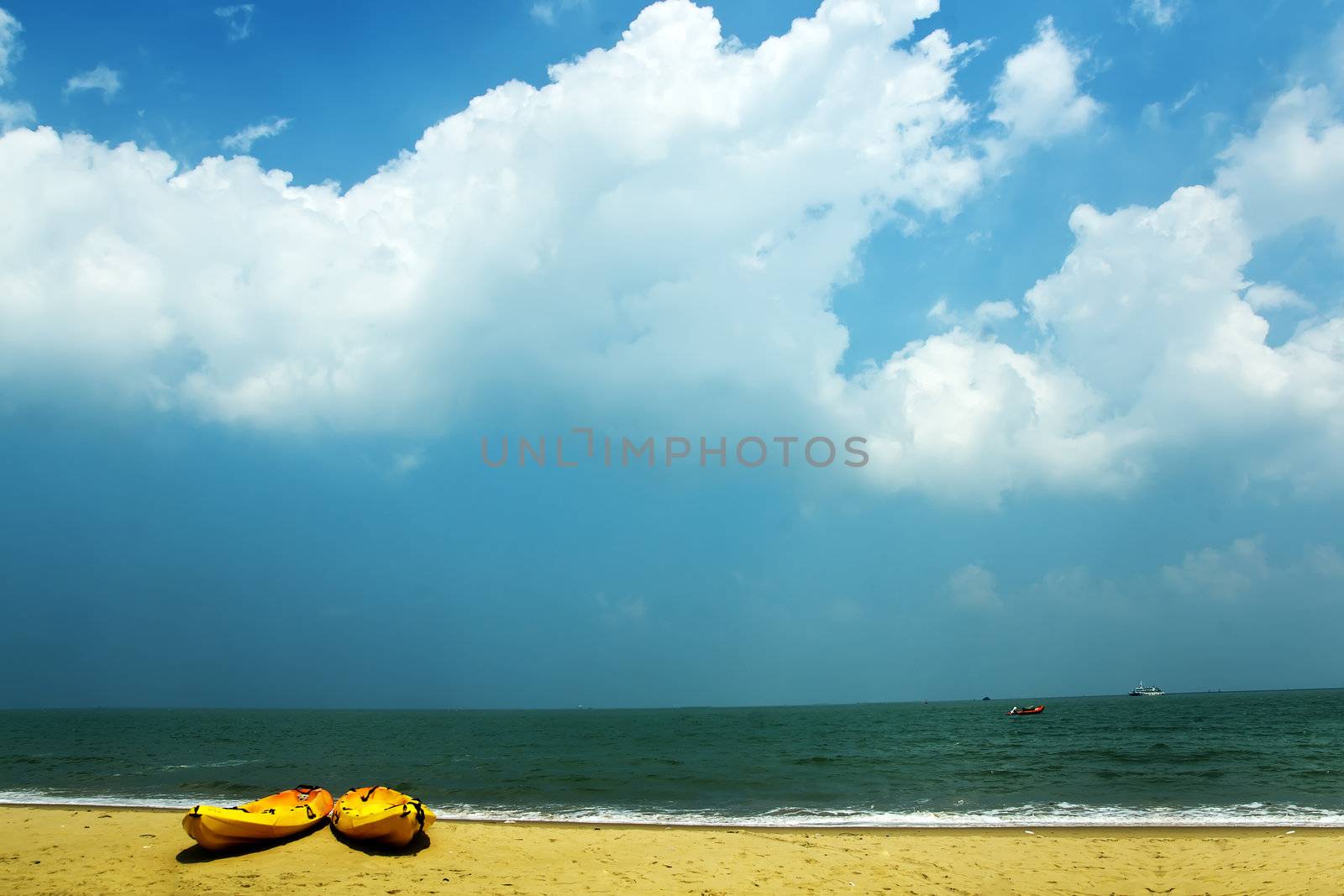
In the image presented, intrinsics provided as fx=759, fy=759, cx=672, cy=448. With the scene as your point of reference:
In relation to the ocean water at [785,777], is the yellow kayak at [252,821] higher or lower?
higher

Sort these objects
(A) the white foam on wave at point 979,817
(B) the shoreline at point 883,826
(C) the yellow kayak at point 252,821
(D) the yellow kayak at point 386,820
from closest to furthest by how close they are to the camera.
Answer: (C) the yellow kayak at point 252,821, (D) the yellow kayak at point 386,820, (B) the shoreline at point 883,826, (A) the white foam on wave at point 979,817

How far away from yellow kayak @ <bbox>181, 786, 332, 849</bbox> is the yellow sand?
327mm

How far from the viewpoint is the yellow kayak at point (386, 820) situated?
15.5m

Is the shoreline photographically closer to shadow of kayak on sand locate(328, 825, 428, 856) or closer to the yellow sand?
the yellow sand

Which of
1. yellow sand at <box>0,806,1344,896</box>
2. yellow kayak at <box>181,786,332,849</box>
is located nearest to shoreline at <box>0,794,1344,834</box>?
yellow sand at <box>0,806,1344,896</box>

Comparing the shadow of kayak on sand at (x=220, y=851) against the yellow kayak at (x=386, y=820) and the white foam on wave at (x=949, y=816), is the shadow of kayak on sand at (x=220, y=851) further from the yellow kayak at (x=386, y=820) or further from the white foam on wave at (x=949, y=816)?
the white foam on wave at (x=949, y=816)

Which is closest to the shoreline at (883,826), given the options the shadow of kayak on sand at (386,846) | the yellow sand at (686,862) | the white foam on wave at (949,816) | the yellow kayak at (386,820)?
the white foam on wave at (949,816)

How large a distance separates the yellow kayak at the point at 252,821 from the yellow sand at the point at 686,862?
1.07ft

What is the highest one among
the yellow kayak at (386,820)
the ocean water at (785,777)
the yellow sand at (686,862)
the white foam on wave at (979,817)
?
the yellow kayak at (386,820)

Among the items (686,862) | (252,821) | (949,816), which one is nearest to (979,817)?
(949,816)

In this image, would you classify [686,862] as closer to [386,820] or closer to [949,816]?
[386,820]

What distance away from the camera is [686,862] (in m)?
15.1

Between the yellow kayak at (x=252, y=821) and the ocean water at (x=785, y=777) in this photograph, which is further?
the ocean water at (x=785, y=777)

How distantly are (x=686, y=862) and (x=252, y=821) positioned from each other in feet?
29.1
